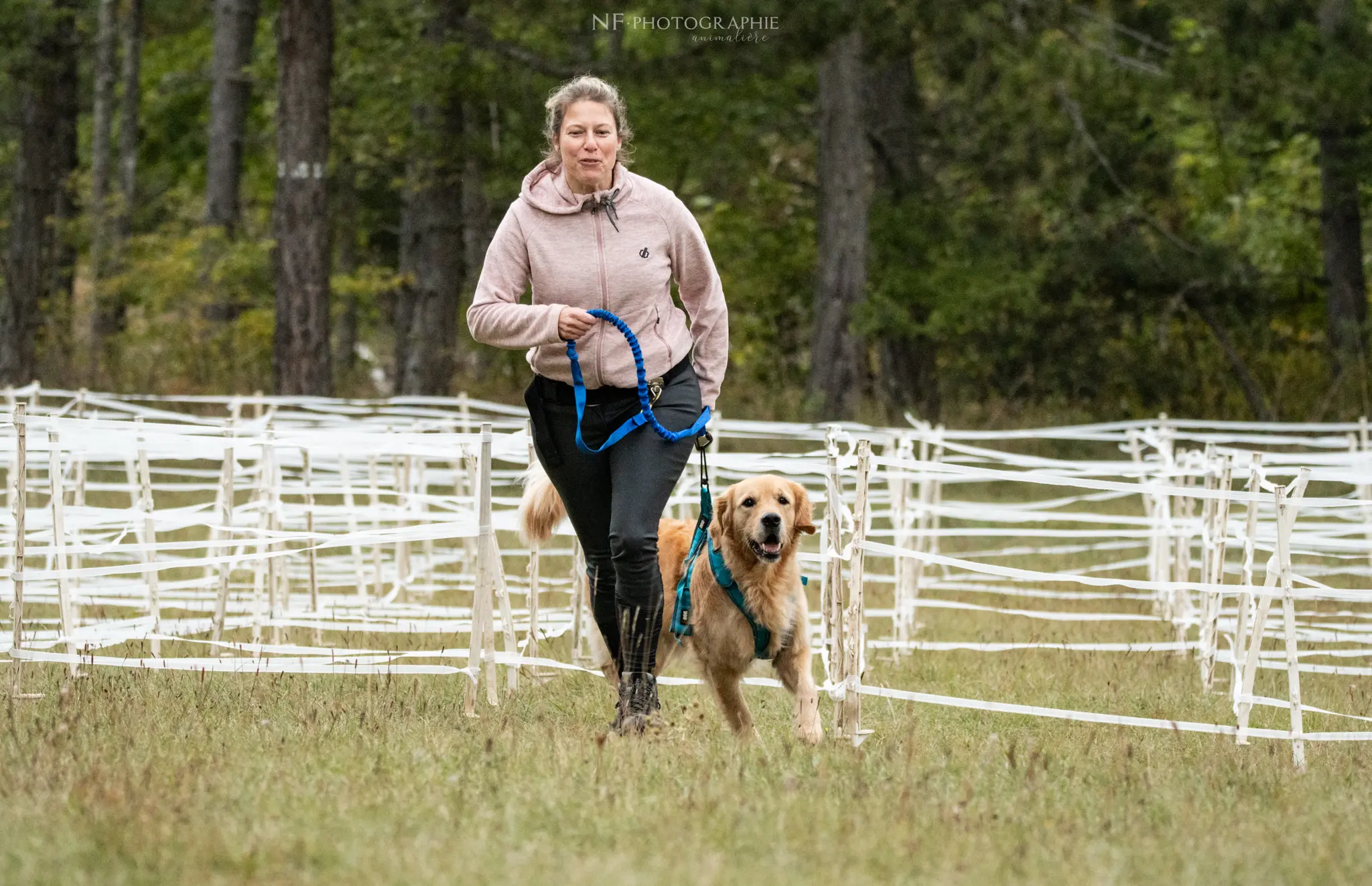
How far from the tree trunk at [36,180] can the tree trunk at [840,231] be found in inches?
395

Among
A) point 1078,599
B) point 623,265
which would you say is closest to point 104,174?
point 1078,599

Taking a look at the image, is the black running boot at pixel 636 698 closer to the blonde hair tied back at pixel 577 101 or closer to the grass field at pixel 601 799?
the grass field at pixel 601 799

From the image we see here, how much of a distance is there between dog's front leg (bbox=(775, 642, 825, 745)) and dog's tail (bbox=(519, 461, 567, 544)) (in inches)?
37.1

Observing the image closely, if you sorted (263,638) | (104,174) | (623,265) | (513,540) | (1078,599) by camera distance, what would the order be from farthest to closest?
(104,174)
(513,540)
(1078,599)
(263,638)
(623,265)

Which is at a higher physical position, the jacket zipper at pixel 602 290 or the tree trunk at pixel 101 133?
the tree trunk at pixel 101 133

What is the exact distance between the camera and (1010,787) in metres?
4.53

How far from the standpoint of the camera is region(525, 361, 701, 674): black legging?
16.1 feet

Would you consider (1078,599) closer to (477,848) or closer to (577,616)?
(577,616)

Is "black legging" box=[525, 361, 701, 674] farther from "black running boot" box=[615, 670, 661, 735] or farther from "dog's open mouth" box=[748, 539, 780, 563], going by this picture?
"dog's open mouth" box=[748, 539, 780, 563]

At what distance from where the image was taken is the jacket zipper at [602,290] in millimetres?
4902

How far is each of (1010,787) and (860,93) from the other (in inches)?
535

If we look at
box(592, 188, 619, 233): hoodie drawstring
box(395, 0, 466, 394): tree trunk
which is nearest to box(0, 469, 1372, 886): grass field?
box(592, 188, 619, 233): hoodie drawstring

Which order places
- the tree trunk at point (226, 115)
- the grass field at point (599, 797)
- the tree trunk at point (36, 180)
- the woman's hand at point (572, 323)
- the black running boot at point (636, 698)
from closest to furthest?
the grass field at point (599, 797) → the woman's hand at point (572, 323) → the black running boot at point (636, 698) → the tree trunk at point (36, 180) → the tree trunk at point (226, 115)

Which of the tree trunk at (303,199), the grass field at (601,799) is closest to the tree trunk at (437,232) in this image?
the tree trunk at (303,199)
